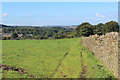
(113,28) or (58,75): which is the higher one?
(113,28)

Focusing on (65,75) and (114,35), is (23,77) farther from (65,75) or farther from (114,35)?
(114,35)

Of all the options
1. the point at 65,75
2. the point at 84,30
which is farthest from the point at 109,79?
the point at 84,30

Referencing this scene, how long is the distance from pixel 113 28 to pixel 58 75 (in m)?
66.3

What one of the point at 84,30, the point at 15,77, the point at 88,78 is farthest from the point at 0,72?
the point at 84,30

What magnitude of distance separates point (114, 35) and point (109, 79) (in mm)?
2660

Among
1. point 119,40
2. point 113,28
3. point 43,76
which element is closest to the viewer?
point 119,40

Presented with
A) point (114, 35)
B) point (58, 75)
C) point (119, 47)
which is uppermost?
point (114, 35)

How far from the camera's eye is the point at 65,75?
1015 cm

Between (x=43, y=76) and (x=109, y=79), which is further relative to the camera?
(x=43, y=76)

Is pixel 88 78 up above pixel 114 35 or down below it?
below

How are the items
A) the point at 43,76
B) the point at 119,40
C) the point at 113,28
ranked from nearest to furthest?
1. the point at 119,40
2. the point at 43,76
3. the point at 113,28

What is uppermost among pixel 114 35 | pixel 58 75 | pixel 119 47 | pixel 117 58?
pixel 114 35

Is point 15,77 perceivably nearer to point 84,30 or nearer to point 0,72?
point 0,72

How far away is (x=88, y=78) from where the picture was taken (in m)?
9.38
